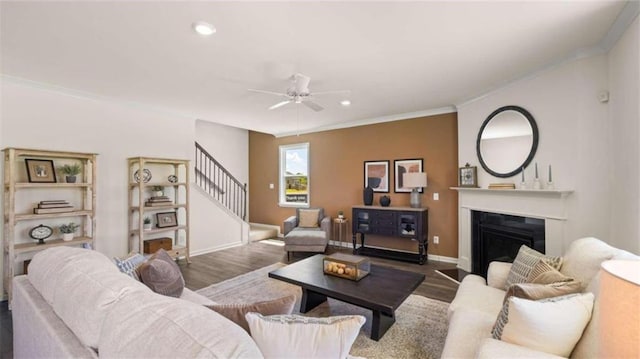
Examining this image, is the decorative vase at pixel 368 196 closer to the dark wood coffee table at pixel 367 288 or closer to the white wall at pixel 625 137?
the dark wood coffee table at pixel 367 288

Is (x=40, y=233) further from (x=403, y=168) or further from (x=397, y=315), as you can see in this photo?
(x=403, y=168)

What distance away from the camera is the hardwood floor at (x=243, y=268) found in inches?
123

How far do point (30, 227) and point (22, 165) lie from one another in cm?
74

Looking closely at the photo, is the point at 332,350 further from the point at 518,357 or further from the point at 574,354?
the point at 574,354

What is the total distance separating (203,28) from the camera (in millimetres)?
2195

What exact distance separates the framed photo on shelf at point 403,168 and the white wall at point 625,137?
2569 millimetres

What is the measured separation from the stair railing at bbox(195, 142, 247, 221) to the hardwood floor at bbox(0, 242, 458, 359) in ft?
5.01

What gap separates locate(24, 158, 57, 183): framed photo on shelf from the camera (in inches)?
129

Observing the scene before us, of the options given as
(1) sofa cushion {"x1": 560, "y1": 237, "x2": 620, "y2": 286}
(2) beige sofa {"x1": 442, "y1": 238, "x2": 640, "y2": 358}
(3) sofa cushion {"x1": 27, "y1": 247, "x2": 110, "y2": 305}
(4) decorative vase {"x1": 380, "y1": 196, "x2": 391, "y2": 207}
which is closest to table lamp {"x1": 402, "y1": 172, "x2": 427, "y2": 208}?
(4) decorative vase {"x1": 380, "y1": 196, "x2": 391, "y2": 207}

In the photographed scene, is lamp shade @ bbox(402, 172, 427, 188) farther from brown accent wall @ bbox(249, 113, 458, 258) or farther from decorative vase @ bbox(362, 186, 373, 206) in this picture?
decorative vase @ bbox(362, 186, 373, 206)

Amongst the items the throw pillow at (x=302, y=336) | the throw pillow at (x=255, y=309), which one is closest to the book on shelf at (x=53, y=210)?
the throw pillow at (x=255, y=309)

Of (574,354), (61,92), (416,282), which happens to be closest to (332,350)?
(574,354)

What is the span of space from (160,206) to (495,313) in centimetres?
436

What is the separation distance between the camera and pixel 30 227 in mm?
3373
